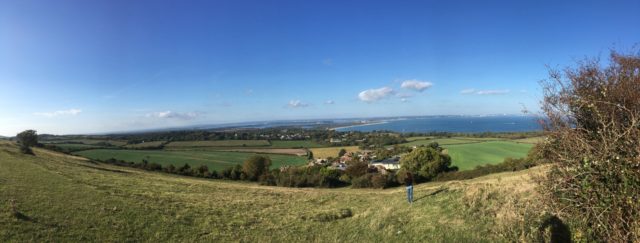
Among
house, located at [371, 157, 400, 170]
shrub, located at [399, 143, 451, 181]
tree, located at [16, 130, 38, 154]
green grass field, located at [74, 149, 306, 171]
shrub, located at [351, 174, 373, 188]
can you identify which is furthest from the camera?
green grass field, located at [74, 149, 306, 171]

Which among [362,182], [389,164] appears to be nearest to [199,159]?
[389,164]

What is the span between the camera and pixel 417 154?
189 feet

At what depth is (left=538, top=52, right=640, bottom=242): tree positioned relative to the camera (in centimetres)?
479

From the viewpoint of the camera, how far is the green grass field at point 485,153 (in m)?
55.3

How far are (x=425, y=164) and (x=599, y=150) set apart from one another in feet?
171

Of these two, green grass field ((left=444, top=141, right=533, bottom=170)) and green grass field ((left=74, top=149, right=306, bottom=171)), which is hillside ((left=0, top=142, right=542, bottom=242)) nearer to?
green grass field ((left=444, top=141, right=533, bottom=170))

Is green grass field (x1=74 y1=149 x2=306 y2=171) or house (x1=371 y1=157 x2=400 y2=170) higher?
green grass field (x1=74 y1=149 x2=306 y2=171)

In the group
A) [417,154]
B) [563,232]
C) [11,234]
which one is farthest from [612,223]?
[417,154]

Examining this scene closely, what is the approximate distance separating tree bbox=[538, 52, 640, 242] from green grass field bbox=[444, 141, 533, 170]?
168ft

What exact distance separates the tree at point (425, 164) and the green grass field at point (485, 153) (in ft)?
10.3

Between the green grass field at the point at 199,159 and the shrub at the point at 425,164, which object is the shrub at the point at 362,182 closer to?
the shrub at the point at 425,164

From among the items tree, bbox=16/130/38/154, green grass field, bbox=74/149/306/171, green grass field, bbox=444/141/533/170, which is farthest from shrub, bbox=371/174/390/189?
tree, bbox=16/130/38/154

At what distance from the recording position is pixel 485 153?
61.4m

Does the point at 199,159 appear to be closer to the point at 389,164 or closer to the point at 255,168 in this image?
the point at 255,168
